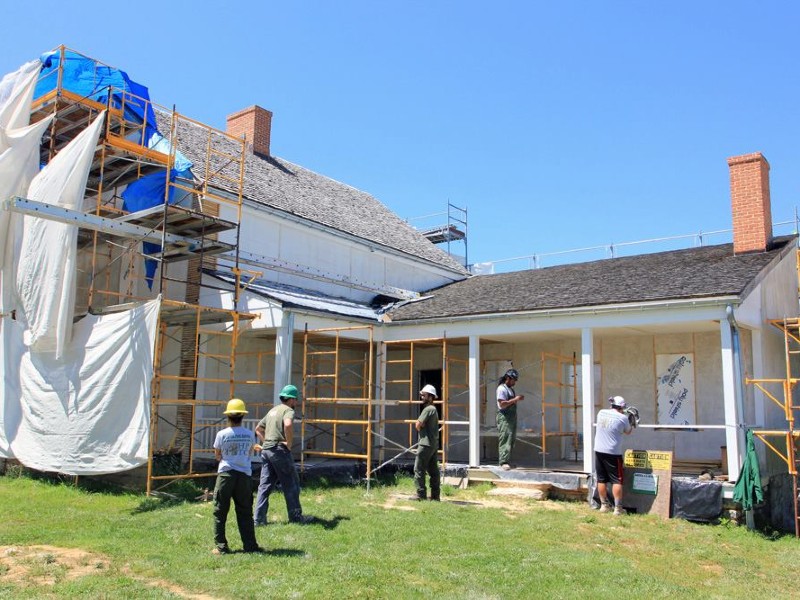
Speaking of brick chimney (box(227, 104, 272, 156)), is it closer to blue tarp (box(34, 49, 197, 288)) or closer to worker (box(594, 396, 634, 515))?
blue tarp (box(34, 49, 197, 288))

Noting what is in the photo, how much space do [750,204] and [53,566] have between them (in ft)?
46.2

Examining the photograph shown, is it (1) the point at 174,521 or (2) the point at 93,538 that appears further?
(1) the point at 174,521

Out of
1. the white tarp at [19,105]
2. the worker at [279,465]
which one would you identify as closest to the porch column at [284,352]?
the worker at [279,465]

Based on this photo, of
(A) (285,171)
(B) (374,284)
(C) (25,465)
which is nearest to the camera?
(C) (25,465)

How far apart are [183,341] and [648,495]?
935cm

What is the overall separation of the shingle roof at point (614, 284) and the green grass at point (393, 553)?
3.91m

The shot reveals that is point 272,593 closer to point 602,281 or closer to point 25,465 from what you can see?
point 25,465

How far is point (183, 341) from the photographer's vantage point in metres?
14.8

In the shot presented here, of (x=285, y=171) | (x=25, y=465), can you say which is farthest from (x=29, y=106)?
(x=285, y=171)

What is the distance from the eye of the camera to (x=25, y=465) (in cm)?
1359

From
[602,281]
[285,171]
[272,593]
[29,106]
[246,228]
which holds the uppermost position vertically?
[285,171]

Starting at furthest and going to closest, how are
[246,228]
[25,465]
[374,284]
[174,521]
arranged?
[374,284]
[246,228]
[25,465]
[174,521]

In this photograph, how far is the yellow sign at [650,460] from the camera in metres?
11.4

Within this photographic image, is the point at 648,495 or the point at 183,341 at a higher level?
the point at 183,341
